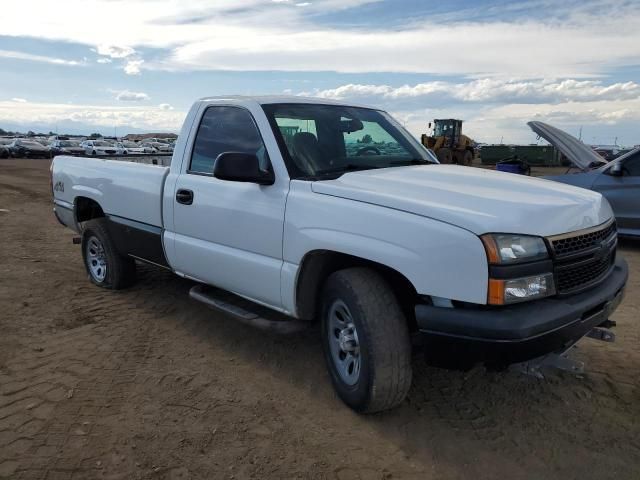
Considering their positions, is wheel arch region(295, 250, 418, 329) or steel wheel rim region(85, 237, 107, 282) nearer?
wheel arch region(295, 250, 418, 329)

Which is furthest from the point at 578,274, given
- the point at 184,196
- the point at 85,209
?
the point at 85,209

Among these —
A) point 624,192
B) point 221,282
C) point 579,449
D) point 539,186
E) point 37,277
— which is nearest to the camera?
point 579,449

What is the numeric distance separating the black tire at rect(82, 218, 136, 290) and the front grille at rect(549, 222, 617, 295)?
4302 mm

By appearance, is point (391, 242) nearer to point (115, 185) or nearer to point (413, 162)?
point (413, 162)

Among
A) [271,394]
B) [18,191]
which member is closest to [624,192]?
[271,394]

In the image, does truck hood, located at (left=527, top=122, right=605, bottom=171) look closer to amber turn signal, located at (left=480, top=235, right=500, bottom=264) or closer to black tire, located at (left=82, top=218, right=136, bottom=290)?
black tire, located at (left=82, top=218, right=136, bottom=290)

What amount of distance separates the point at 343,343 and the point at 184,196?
186cm

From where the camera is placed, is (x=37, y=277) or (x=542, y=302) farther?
(x=37, y=277)

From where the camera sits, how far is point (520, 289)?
2742 mm

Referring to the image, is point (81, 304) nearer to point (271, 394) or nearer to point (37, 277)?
point (37, 277)

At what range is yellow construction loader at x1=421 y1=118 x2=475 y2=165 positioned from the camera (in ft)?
105

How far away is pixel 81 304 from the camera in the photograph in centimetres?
548

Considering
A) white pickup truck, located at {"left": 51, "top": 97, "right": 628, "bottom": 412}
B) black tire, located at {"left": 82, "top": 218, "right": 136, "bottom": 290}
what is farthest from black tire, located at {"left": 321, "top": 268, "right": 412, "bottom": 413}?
black tire, located at {"left": 82, "top": 218, "right": 136, "bottom": 290}

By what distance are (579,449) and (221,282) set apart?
8.55 feet
